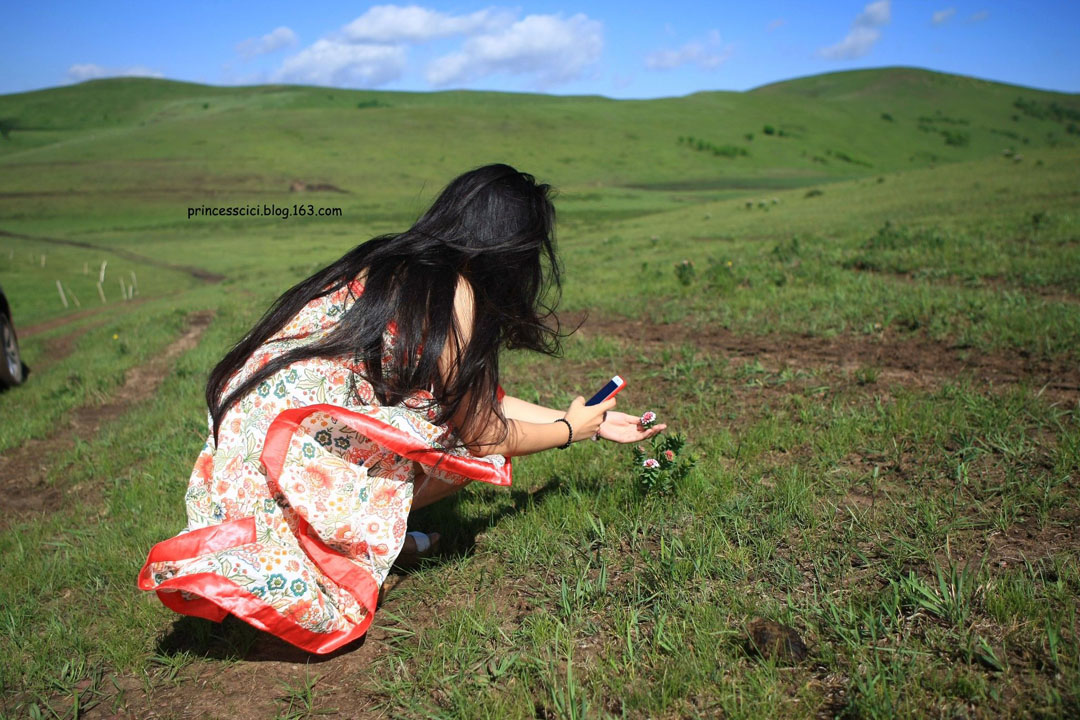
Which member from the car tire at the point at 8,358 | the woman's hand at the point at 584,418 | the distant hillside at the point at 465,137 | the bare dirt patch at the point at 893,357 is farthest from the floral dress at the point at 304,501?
the distant hillside at the point at 465,137

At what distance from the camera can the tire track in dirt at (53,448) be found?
193 inches

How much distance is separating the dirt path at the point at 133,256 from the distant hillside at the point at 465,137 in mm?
9340

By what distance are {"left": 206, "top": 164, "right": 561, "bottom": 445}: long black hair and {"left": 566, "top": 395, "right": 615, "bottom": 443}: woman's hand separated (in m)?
0.34

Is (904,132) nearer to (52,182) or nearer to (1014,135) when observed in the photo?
(1014,135)

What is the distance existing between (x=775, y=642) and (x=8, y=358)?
945 cm

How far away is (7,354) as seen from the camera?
8.76 meters

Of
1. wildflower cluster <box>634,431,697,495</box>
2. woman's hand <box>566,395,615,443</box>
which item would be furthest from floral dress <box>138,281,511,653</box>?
wildflower cluster <box>634,431,697,495</box>

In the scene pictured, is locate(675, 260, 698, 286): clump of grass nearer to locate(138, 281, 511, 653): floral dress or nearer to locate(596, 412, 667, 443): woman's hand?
locate(596, 412, 667, 443): woman's hand

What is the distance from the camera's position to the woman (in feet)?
8.44

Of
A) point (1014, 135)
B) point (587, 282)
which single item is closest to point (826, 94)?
point (1014, 135)

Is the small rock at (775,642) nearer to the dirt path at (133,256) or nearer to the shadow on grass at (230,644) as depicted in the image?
the shadow on grass at (230,644)

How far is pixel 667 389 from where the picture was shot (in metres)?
5.09
